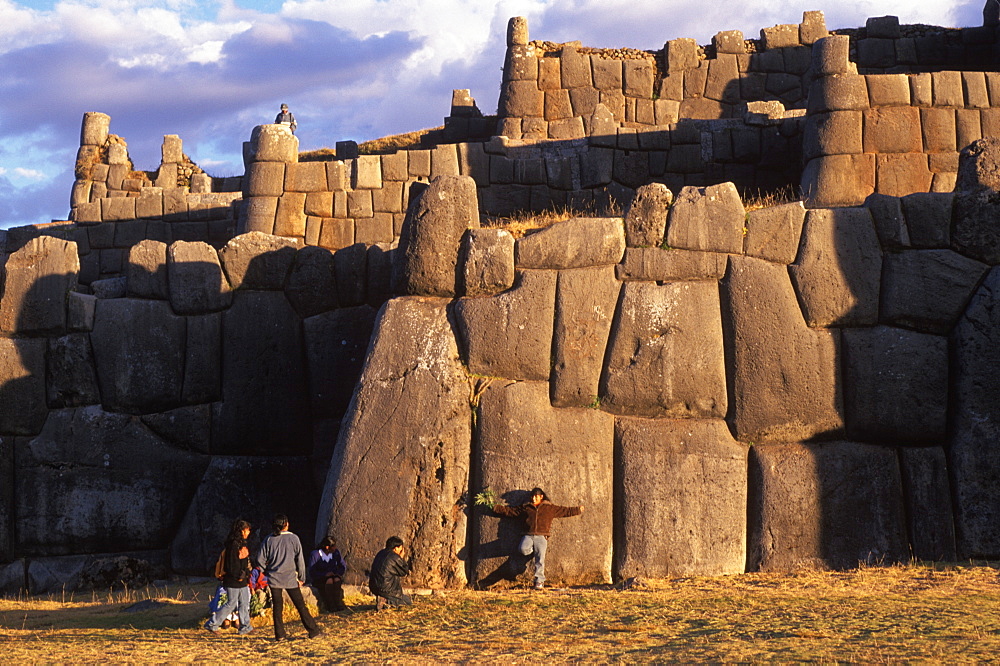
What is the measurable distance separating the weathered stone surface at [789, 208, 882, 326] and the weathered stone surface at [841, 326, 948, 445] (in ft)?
1.14

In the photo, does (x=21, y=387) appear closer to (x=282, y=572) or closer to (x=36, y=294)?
(x=36, y=294)

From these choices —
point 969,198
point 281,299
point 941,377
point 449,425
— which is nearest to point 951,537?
point 941,377

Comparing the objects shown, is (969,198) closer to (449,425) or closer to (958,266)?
(958,266)

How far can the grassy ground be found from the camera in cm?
782

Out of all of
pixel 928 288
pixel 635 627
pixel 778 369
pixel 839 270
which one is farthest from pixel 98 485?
pixel 928 288

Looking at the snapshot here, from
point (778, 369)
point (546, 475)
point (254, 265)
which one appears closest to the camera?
point (546, 475)

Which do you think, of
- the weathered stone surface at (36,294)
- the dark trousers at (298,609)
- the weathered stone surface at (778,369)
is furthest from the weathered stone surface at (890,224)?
the weathered stone surface at (36,294)

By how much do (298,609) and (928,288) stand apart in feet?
22.8

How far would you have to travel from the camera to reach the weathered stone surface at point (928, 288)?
1159 centimetres

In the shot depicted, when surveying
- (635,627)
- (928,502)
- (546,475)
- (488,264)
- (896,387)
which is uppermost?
(488,264)

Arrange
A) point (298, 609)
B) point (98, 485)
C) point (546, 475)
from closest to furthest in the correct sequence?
point (298, 609), point (546, 475), point (98, 485)

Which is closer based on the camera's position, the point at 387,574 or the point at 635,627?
the point at 635,627

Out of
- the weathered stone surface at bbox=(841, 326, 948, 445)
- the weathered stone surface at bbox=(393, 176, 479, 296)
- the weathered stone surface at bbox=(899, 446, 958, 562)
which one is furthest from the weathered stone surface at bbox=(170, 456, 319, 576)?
the weathered stone surface at bbox=(899, 446, 958, 562)

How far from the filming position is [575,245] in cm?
1200
